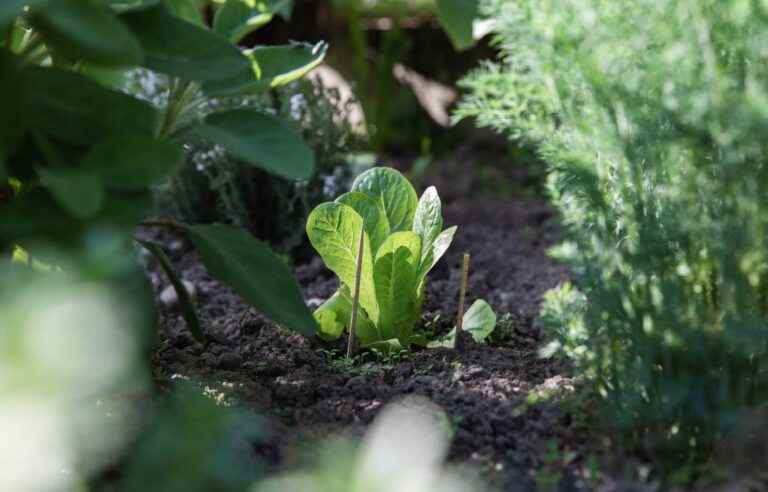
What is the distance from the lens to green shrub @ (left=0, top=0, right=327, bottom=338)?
127 centimetres

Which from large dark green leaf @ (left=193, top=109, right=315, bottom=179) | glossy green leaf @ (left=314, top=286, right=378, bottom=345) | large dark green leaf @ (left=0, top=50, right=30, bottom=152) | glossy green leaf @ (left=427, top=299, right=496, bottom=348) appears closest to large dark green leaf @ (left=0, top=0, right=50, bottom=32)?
large dark green leaf @ (left=0, top=50, right=30, bottom=152)

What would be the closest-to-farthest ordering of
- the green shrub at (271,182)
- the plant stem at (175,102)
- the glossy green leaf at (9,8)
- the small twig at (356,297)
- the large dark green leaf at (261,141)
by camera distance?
the glossy green leaf at (9,8)
the large dark green leaf at (261,141)
the plant stem at (175,102)
the small twig at (356,297)
the green shrub at (271,182)

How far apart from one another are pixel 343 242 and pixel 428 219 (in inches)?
7.3

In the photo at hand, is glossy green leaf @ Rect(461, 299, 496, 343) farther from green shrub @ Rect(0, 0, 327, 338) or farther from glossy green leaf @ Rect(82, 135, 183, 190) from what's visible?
glossy green leaf @ Rect(82, 135, 183, 190)

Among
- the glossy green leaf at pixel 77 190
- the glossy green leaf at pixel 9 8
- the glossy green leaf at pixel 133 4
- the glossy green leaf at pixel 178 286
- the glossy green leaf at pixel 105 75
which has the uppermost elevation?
the glossy green leaf at pixel 9 8

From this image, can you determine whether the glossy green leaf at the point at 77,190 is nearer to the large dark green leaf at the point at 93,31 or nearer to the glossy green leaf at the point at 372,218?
the large dark green leaf at the point at 93,31

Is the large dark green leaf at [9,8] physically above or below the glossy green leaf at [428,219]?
above

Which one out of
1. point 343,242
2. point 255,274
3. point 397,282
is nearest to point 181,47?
point 255,274

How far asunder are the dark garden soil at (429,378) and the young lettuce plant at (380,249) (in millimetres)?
68

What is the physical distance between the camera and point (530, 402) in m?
1.57

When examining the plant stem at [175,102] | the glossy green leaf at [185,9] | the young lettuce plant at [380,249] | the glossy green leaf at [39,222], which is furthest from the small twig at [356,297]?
the glossy green leaf at [39,222]

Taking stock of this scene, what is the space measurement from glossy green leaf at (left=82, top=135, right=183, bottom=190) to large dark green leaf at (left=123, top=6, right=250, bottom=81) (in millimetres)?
158

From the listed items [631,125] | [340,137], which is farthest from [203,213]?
[631,125]

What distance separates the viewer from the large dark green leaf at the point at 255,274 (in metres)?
1.55
